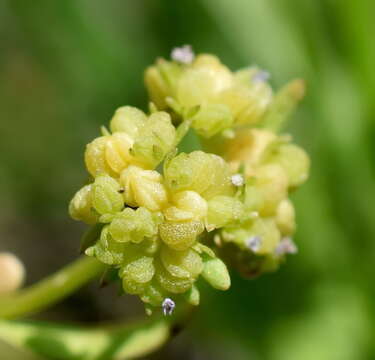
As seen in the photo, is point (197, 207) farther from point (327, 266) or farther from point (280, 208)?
point (327, 266)

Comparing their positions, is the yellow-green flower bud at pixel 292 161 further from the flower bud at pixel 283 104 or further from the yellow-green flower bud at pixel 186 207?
the yellow-green flower bud at pixel 186 207

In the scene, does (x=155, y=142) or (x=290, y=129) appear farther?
(x=290, y=129)

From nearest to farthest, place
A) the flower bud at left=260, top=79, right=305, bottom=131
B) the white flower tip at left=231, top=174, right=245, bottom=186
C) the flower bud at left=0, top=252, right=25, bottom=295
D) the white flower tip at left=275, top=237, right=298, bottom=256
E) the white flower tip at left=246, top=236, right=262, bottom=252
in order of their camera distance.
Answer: the white flower tip at left=231, top=174, right=245, bottom=186 < the white flower tip at left=246, top=236, right=262, bottom=252 < the white flower tip at left=275, top=237, right=298, bottom=256 < the flower bud at left=260, top=79, right=305, bottom=131 < the flower bud at left=0, top=252, right=25, bottom=295

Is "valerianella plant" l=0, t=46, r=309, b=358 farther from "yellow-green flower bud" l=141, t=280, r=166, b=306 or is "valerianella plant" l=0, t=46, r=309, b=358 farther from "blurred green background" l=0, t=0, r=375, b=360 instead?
"blurred green background" l=0, t=0, r=375, b=360

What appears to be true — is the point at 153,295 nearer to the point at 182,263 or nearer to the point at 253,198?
the point at 182,263

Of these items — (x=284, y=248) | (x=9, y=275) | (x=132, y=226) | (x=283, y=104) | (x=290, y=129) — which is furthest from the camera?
(x=290, y=129)

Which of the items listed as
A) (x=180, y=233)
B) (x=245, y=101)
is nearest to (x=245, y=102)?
(x=245, y=101)

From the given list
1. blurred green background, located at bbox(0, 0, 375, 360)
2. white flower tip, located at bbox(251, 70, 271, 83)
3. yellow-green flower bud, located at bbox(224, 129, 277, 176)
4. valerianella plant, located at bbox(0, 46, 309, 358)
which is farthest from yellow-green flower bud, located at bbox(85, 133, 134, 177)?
blurred green background, located at bbox(0, 0, 375, 360)

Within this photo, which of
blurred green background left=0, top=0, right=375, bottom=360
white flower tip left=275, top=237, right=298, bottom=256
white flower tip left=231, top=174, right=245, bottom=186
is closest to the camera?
white flower tip left=231, top=174, right=245, bottom=186
